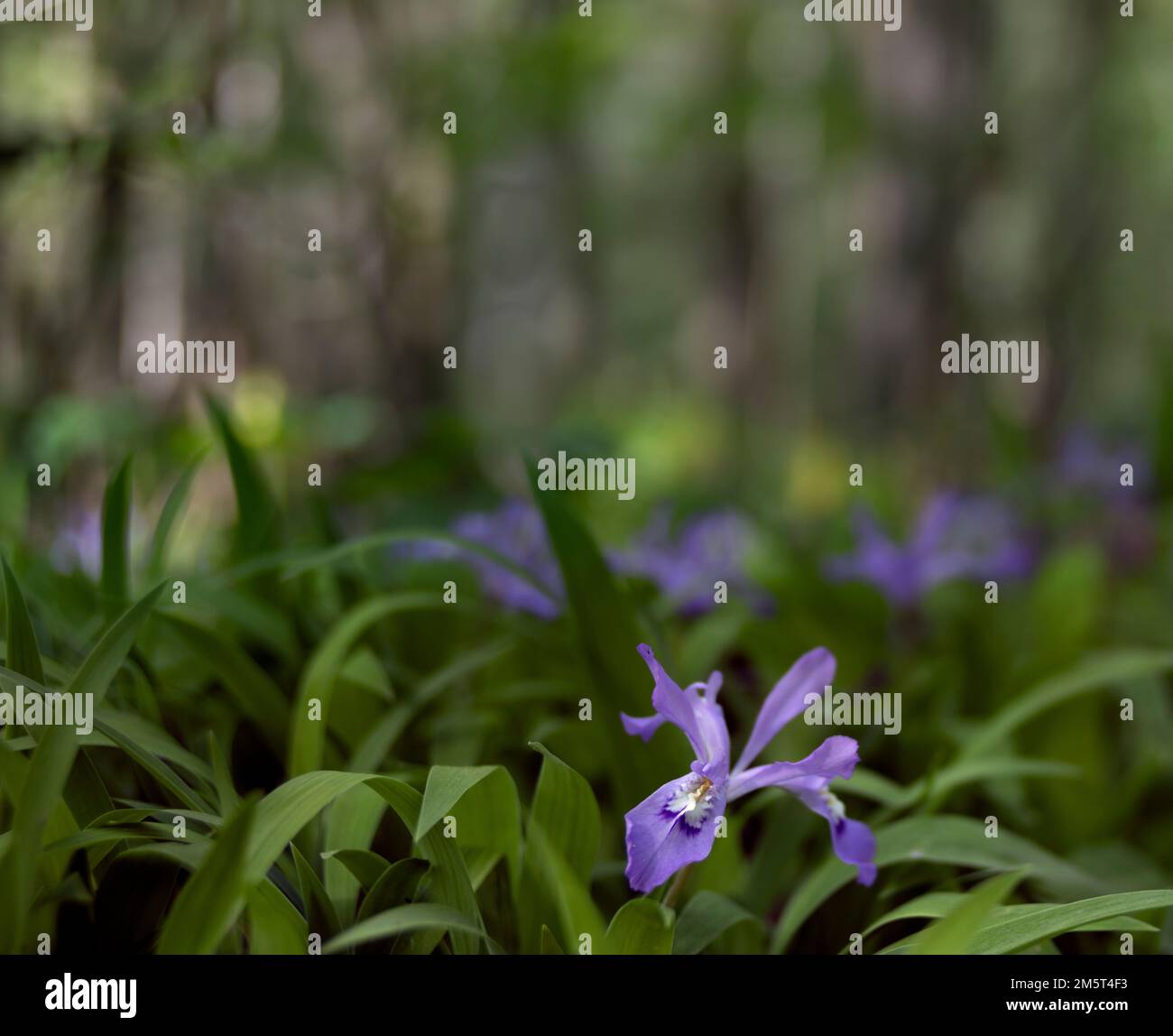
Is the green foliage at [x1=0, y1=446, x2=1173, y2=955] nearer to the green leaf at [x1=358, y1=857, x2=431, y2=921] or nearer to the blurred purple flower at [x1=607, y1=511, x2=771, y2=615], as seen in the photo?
the green leaf at [x1=358, y1=857, x2=431, y2=921]

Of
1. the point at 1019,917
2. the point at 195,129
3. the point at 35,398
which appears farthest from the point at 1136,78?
the point at 1019,917

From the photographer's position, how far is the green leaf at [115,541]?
159 cm

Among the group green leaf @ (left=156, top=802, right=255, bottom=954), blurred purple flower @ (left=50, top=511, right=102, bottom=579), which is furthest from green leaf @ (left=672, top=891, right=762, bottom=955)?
blurred purple flower @ (left=50, top=511, right=102, bottom=579)

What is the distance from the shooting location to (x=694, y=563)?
8.48 ft

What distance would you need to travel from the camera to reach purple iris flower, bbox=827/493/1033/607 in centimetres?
255

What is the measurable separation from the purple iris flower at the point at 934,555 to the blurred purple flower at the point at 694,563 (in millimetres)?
255

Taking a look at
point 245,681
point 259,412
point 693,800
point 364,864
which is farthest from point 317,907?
point 259,412

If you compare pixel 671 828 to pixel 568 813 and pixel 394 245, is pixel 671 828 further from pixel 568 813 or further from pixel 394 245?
pixel 394 245

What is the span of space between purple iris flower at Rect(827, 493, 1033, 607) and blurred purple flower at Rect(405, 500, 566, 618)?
76 centimetres

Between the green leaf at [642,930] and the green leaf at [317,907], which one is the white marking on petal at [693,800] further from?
the green leaf at [317,907]

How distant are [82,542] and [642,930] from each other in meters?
2.29

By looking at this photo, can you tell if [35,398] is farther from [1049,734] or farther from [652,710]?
[1049,734]

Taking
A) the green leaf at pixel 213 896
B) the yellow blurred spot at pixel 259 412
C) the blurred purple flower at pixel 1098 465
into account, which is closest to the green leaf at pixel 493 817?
the green leaf at pixel 213 896
